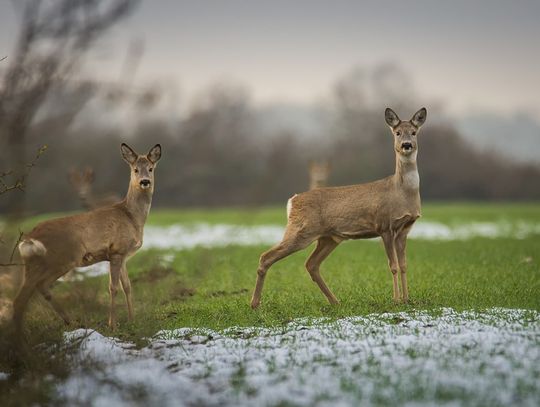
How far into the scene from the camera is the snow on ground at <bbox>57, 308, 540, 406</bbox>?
18.4 ft

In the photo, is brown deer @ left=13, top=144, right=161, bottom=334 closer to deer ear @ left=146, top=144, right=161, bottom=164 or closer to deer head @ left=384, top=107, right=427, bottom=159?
deer ear @ left=146, top=144, right=161, bottom=164

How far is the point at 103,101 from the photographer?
5090mm

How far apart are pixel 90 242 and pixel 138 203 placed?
1.01 meters

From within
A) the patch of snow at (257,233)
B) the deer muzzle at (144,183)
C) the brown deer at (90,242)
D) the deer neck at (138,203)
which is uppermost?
the deer muzzle at (144,183)

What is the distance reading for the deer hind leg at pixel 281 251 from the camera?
892 cm

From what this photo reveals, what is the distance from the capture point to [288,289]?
1062 cm

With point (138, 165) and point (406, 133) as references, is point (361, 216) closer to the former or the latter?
point (406, 133)

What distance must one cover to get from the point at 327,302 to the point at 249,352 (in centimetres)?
263

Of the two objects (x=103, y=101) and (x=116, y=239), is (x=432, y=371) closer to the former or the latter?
(x=103, y=101)

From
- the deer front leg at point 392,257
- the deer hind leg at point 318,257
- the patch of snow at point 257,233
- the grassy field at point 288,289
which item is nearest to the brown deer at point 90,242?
the grassy field at point 288,289

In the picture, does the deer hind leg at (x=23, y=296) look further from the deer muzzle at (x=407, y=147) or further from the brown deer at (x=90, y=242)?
the deer muzzle at (x=407, y=147)

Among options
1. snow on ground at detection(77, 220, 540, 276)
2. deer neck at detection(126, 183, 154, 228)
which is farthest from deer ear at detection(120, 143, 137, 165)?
snow on ground at detection(77, 220, 540, 276)

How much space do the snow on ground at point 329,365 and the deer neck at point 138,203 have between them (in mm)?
1848

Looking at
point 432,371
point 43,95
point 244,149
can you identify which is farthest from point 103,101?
point 244,149
